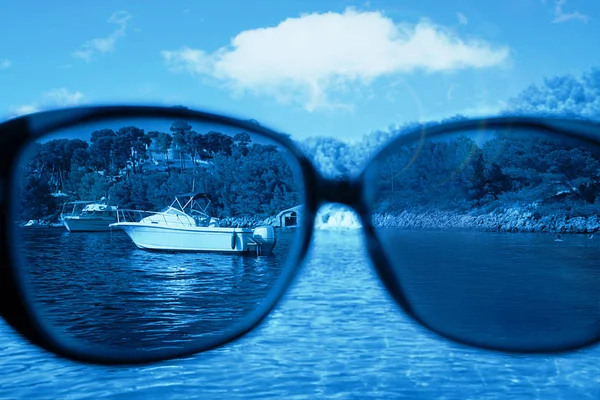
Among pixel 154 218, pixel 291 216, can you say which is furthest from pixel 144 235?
pixel 291 216

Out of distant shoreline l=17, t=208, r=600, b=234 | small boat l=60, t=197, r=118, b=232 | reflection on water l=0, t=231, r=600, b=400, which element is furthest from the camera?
distant shoreline l=17, t=208, r=600, b=234

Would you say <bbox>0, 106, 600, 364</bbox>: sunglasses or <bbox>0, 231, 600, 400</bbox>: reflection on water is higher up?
<bbox>0, 106, 600, 364</bbox>: sunglasses

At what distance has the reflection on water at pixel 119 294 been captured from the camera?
521 mm

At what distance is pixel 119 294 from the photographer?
54 cm

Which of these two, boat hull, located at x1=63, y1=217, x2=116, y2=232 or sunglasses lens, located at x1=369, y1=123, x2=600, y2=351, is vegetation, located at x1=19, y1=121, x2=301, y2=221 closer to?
boat hull, located at x1=63, y1=217, x2=116, y2=232

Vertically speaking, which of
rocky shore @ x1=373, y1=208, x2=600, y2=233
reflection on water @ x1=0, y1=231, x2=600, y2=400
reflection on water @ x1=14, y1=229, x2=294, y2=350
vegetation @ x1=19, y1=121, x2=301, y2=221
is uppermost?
vegetation @ x1=19, y1=121, x2=301, y2=221

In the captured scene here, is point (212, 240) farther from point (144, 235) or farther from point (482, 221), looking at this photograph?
point (482, 221)

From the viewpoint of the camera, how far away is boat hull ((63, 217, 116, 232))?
0.49m

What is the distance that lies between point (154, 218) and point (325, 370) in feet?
0.77

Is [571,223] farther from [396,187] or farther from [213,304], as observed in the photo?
[213,304]

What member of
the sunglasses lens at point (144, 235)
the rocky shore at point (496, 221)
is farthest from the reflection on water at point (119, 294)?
the rocky shore at point (496, 221)

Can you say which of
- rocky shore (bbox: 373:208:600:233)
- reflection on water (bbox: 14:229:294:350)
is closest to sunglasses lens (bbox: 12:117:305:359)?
reflection on water (bbox: 14:229:294:350)

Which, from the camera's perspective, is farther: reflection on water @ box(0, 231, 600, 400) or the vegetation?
the vegetation

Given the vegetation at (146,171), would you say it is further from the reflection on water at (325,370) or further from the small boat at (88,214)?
the reflection on water at (325,370)
